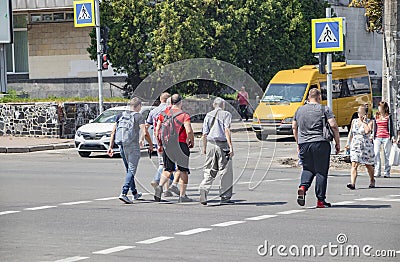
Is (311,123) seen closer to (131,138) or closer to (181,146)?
(181,146)

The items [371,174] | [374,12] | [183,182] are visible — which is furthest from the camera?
[374,12]

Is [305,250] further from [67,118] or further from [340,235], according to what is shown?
[67,118]

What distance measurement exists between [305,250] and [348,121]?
80.8 ft

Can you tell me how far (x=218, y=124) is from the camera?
1478 centimetres

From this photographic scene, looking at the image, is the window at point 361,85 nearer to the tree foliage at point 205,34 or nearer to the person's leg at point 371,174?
the tree foliage at point 205,34

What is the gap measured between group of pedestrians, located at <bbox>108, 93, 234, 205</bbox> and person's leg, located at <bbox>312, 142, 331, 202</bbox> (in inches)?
58.6

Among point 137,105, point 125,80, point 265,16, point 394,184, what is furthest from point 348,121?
point 137,105

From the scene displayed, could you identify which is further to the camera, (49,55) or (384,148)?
(49,55)

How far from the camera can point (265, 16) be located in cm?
4184

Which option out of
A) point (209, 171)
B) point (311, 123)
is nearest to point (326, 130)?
point (311, 123)

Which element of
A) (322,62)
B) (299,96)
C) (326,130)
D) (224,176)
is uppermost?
(322,62)

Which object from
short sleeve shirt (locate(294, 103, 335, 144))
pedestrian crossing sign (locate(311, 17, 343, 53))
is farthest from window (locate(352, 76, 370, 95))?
short sleeve shirt (locate(294, 103, 335, 144))

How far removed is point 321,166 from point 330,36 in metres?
8.68

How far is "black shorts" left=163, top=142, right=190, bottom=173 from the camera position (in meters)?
14.9
